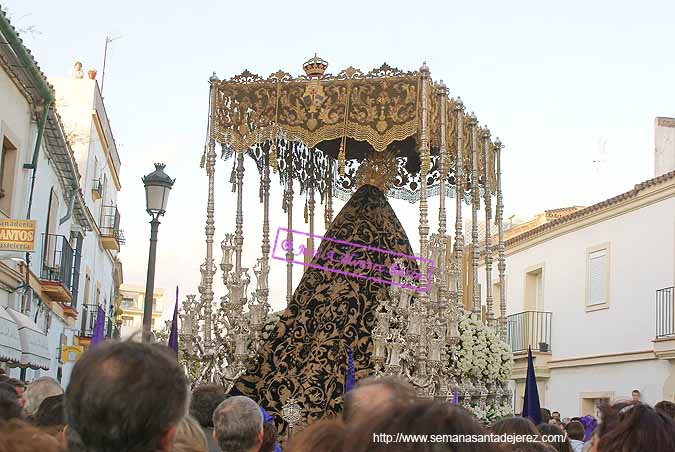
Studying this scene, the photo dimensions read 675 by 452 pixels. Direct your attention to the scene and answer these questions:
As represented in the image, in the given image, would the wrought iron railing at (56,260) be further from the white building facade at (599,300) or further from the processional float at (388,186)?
the white building facade at (599,300)

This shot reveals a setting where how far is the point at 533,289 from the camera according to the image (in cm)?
2467

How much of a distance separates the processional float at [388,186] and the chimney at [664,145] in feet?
38.5

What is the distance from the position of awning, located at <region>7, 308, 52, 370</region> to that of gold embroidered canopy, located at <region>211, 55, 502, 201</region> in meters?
4.56

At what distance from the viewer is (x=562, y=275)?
75.5 ft

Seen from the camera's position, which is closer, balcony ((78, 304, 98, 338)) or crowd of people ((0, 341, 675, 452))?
crowd of people ((0, 341, 675, 452))

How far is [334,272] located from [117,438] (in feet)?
24.1

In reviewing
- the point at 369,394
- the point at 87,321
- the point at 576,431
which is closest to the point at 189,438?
the point at 369,394

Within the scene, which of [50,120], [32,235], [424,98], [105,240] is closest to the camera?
[424,98]

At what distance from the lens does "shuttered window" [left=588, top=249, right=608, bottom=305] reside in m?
21.2

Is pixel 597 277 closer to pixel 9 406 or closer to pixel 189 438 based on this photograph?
pixel 9 406

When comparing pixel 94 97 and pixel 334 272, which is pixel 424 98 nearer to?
pixel 334 272

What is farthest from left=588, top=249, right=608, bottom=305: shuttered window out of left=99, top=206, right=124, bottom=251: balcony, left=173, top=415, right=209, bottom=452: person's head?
left=173, top=415, right=209, bottom=452: person's head

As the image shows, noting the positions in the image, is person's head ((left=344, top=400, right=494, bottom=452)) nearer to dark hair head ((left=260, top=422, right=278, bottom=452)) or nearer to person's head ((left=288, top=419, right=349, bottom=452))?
person's head ((left=288, top=419, right=349, bottom=452))

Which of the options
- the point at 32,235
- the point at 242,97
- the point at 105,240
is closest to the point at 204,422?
the point at 242,97
